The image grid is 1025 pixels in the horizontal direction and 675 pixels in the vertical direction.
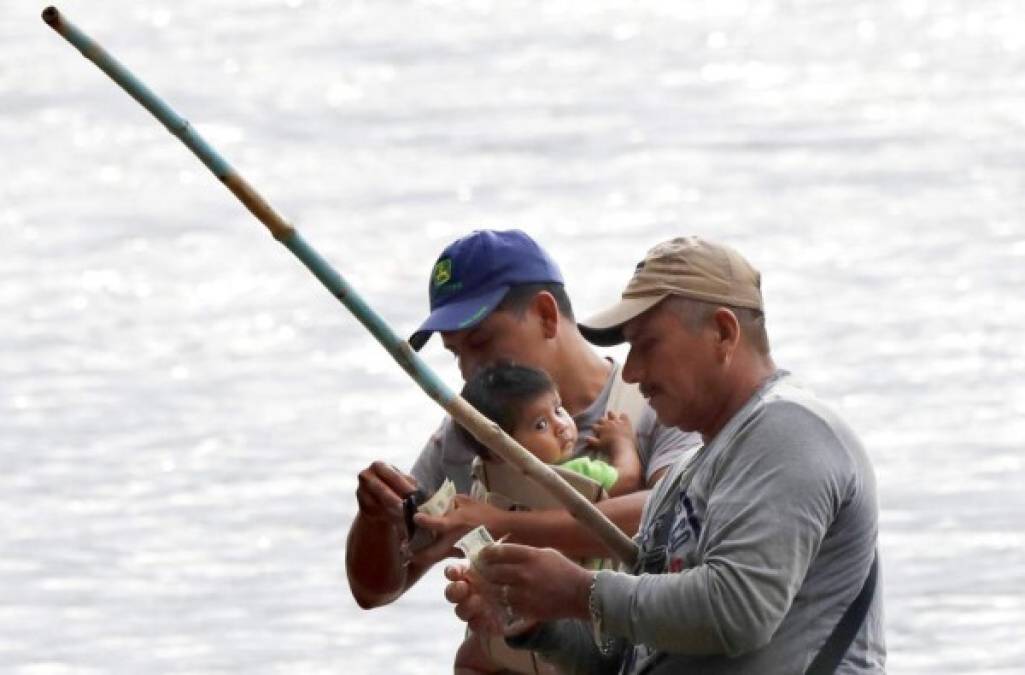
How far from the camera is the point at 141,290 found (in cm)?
1301

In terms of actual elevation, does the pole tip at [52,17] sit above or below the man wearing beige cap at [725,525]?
above

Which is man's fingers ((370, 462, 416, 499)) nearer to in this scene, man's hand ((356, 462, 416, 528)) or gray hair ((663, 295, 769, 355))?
man's hand ((356, 462, 416, 528))

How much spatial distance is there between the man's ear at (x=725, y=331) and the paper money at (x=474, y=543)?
1.51ft

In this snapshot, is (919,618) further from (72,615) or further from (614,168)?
(614,168)

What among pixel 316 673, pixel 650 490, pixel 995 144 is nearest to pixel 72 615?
pixel 316 673

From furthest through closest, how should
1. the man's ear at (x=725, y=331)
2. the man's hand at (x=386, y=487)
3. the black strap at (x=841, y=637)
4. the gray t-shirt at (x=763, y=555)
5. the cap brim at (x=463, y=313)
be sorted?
1. the cap brim at (x=463, y=313)
2. the man's hand at (x=386, y=487)
3. the man's ear at (x=725, y=331)
4. the black strap at (x=841, y=637)
5. the gray t-shirt at (x=763, y=555)

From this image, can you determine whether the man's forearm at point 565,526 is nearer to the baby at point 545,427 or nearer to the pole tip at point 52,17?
the baby at point 545,427

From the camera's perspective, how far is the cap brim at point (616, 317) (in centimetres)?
468

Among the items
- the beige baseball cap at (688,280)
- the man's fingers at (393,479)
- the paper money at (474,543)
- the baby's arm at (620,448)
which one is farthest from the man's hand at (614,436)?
the beige baseball cap at (688,280)

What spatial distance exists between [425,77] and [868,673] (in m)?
11.6

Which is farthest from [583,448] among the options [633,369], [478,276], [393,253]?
[393,253]

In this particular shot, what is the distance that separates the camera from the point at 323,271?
14.9 ft

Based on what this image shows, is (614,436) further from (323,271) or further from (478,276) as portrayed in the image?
(323,271)

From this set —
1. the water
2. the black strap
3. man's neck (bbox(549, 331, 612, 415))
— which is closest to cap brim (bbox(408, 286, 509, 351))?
man's neck (bbox(549, 331, 612, 415))
